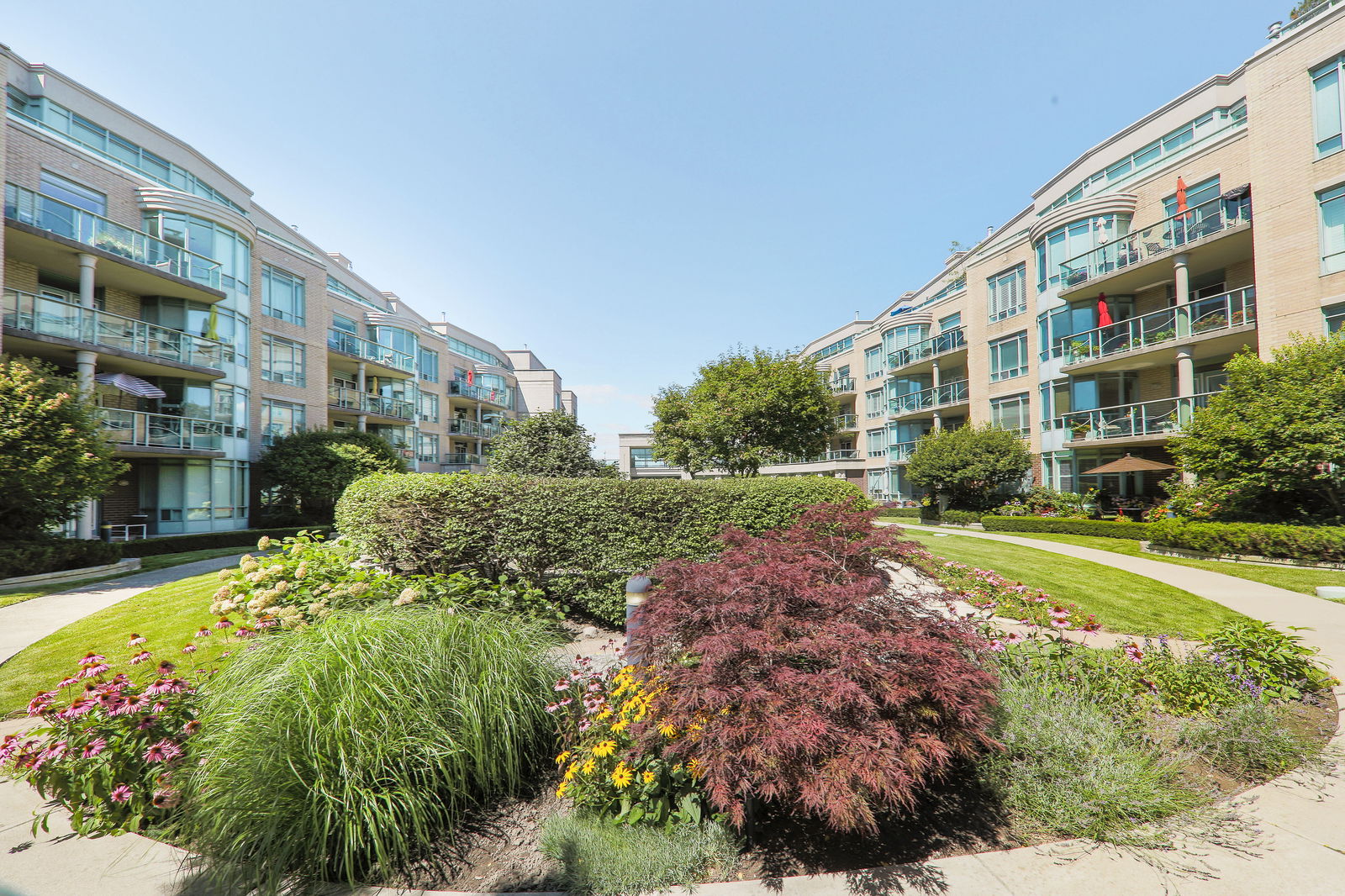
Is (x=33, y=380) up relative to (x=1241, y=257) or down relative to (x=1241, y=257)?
down

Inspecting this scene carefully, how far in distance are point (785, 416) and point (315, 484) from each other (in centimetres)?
2014

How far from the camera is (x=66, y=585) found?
1098cm

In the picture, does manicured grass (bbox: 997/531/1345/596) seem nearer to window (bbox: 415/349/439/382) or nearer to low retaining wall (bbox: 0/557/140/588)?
low retaining wall (bbox: 0/557/140/588)

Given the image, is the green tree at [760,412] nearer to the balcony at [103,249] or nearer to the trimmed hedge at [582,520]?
the trimmed hedge at [582,520]

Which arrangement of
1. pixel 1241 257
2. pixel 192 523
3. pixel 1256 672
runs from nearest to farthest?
pixel 1256 672 → pixel 1241 257 → pixel 192 523

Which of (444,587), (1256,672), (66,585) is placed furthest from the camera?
(66,585)

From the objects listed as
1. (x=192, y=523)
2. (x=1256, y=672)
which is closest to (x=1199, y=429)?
(x=1256, y=672)

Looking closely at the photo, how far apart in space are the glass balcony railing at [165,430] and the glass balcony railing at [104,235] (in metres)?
4.76

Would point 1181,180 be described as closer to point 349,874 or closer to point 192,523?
point 349,874

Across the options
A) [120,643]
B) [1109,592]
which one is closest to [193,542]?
[120,643]

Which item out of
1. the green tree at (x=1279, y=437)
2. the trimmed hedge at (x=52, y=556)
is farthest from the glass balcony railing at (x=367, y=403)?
the green tree at (x=1279, y=437)

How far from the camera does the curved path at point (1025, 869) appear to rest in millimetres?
2859

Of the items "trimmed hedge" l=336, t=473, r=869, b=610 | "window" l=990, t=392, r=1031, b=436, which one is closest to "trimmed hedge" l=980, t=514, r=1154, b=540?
"window" l=990, t=392, r=1031, b=436

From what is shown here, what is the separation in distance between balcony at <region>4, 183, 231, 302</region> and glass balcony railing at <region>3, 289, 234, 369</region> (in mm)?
1521
